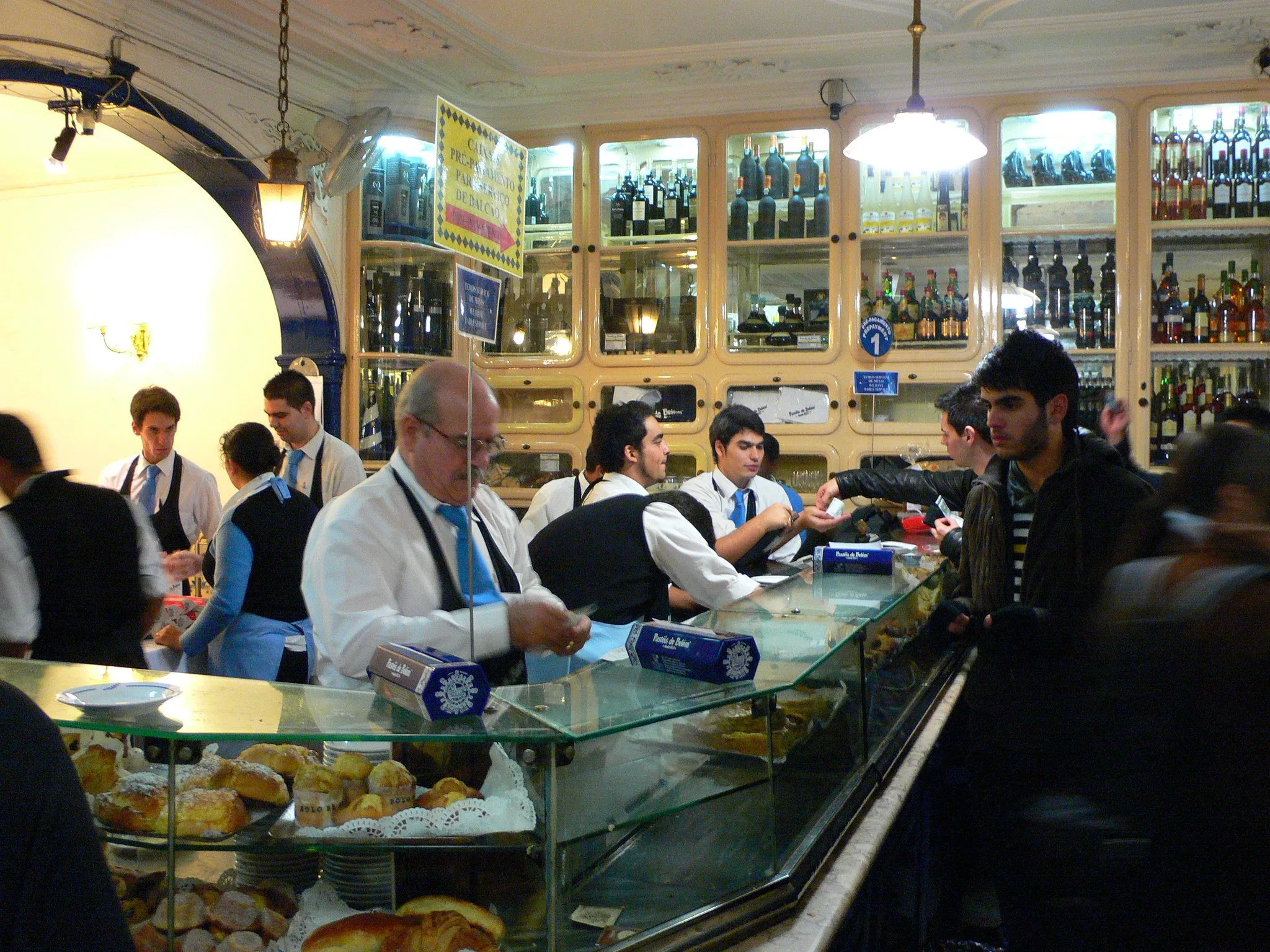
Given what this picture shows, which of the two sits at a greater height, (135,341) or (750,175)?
(750,175)

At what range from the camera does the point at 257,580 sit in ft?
10.7

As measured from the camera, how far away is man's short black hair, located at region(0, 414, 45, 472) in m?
2.63

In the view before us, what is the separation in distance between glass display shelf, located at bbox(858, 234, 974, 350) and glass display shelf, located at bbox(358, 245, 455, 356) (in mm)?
2203

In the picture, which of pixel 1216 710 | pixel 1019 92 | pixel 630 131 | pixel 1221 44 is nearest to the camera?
pixel 1216 710

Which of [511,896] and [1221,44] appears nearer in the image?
[511,896]

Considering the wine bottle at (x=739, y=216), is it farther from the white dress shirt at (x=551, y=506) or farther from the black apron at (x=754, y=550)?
the white dress shirt at (x=551, y=506)

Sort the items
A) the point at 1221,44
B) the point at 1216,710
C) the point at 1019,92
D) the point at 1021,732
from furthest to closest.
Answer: the point at 1019,92, the point at 1221,44, the point at 1021,732, the point at 1216,710

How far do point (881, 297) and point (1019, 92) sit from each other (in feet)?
3.72

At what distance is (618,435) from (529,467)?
103 inches

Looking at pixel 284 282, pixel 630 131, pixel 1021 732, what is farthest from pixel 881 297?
pixel 1021 732

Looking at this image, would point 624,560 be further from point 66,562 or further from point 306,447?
point 306,447

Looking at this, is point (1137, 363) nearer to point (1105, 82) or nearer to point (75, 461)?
point (1105, 82)

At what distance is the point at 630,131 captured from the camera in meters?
5.65

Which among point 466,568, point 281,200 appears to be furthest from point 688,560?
point 281,200
